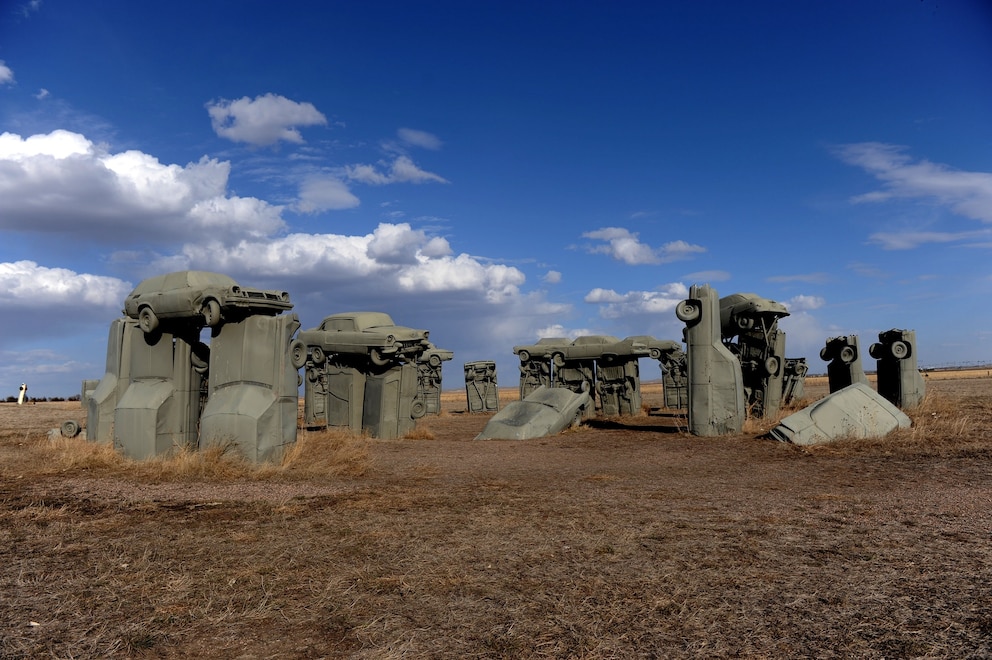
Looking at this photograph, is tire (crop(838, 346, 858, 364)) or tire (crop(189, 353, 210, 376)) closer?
tire (crop(189, 353, 210, 376))

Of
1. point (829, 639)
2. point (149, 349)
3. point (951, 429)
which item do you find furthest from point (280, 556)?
point (951, 429)

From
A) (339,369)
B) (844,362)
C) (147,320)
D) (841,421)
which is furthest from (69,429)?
(844,362)

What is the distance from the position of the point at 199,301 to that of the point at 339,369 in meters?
7.45

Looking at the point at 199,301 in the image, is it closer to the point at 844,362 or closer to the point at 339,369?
the point at 339,369

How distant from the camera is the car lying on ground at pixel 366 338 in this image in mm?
17438

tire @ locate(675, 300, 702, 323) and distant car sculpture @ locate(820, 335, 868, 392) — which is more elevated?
tire @ locate(675, 300, 702, 323)

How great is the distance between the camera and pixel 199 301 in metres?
11.7

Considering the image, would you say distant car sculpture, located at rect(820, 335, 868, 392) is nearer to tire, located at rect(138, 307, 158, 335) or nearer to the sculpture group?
the sculpture group

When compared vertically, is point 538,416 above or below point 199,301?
below

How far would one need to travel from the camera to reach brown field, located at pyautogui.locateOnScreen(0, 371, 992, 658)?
3973 mm

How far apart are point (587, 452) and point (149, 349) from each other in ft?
28.4

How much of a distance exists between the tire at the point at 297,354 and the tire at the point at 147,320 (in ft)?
8.15

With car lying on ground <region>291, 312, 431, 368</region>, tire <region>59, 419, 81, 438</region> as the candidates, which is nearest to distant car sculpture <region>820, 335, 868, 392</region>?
car lying on ground <region>291, 312, 431, 368</region>

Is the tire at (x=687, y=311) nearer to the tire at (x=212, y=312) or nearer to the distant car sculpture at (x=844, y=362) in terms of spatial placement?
the distant car sculpture at (x=844, y=362)
